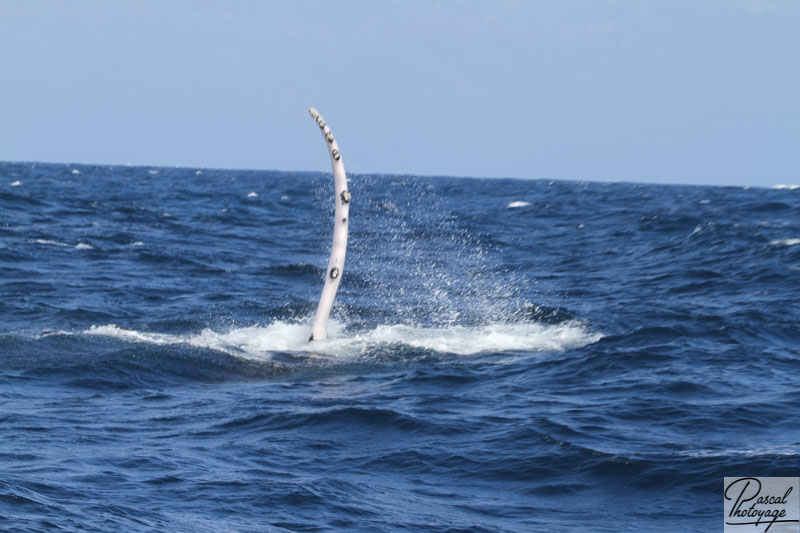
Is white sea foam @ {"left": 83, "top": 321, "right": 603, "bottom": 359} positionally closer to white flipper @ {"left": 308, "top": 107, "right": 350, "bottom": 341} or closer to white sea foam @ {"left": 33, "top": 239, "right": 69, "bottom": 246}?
white flipper @ {"left": 308, "top": 107, "right": 350, "bottom": 341}

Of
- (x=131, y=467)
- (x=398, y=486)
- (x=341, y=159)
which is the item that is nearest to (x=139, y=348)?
(x=341, y=159)

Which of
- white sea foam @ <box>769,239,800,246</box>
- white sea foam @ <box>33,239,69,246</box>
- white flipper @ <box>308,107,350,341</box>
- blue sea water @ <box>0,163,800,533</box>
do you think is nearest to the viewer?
blue sea water @ <box>0,163,800,533</box>

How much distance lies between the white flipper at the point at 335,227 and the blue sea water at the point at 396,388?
423 mm

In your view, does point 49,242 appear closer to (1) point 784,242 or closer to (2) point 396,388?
(2) point 396,388

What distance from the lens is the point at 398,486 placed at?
32.6 feet
